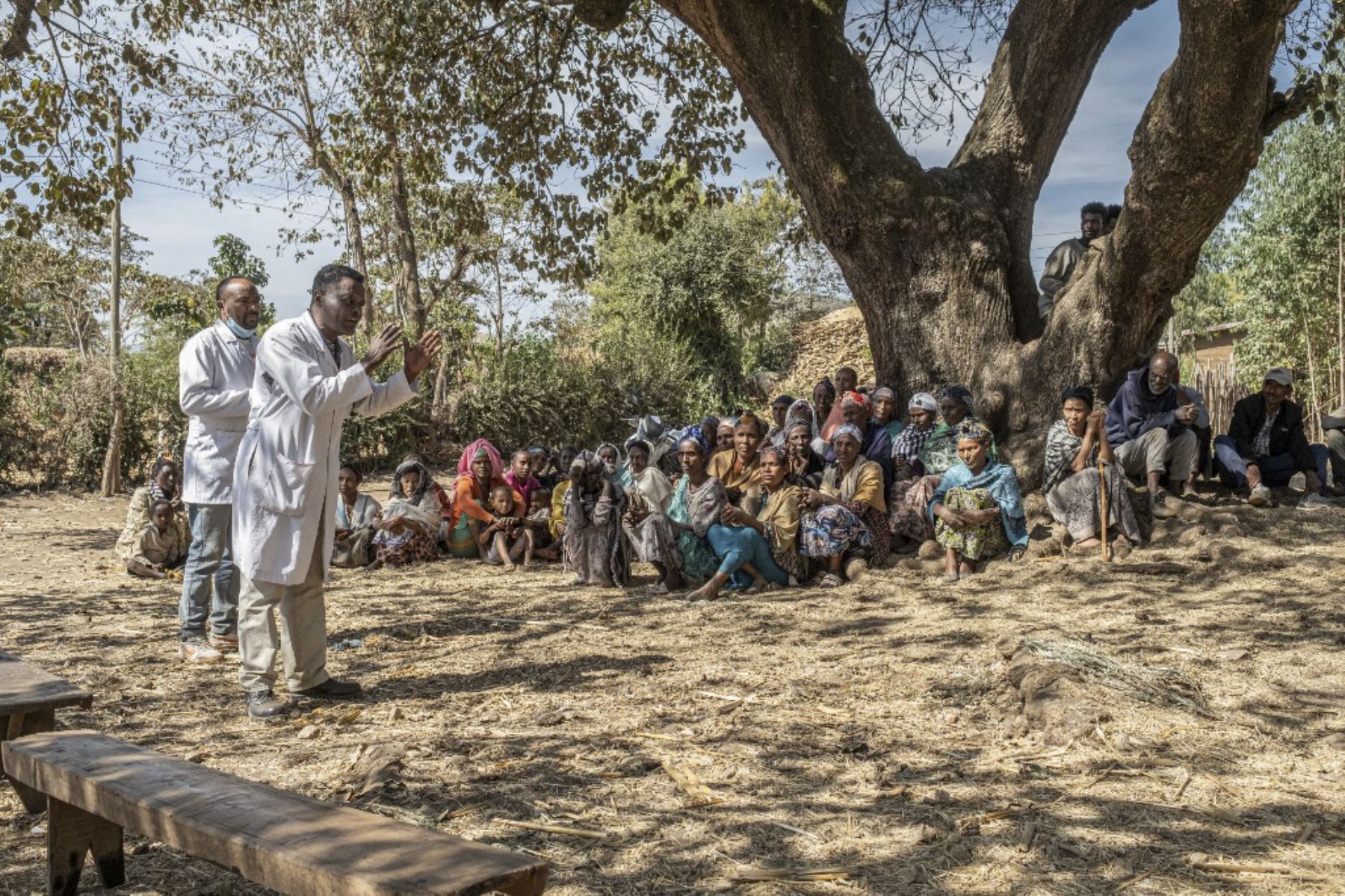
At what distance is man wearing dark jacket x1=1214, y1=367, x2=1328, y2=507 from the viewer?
8.73m

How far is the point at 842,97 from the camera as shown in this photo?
8805 millimetres

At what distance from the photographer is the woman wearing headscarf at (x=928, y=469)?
8.14 metres

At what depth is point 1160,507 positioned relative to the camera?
26.7 feet

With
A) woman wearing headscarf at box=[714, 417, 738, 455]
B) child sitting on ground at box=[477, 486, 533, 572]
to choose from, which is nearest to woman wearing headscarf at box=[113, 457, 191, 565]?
child sitting on ground at box=[477, 486, 533, 572]

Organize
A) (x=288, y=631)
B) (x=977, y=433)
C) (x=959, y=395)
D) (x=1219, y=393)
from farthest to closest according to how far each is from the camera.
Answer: (x=1219, y=393) → (x=959, y=395) → (x=977, y=433) → (x=288, y=631)

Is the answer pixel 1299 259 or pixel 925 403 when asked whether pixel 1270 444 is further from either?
pixel 1299 259

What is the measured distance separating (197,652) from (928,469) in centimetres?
518

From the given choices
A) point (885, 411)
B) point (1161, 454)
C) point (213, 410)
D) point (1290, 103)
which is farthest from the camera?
point (885, 411)

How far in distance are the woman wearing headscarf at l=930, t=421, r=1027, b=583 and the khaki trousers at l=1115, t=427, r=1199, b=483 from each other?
Result: 101 cm

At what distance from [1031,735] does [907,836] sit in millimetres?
1173

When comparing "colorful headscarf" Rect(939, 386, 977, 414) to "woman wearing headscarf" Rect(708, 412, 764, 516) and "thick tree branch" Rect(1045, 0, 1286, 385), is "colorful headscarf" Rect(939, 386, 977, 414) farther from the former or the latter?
"woman wearing headscarf" Rect(708, 412, 764, 516)

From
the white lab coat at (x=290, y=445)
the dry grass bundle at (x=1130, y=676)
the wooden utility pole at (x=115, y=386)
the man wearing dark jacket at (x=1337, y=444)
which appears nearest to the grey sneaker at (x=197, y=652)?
the white lab coat at (x=290, y=445)

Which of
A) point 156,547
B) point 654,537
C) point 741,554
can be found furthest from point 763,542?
point 156,547

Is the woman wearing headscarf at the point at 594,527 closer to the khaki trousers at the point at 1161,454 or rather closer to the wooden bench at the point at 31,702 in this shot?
the khaki trousers at the point at 1161,454
